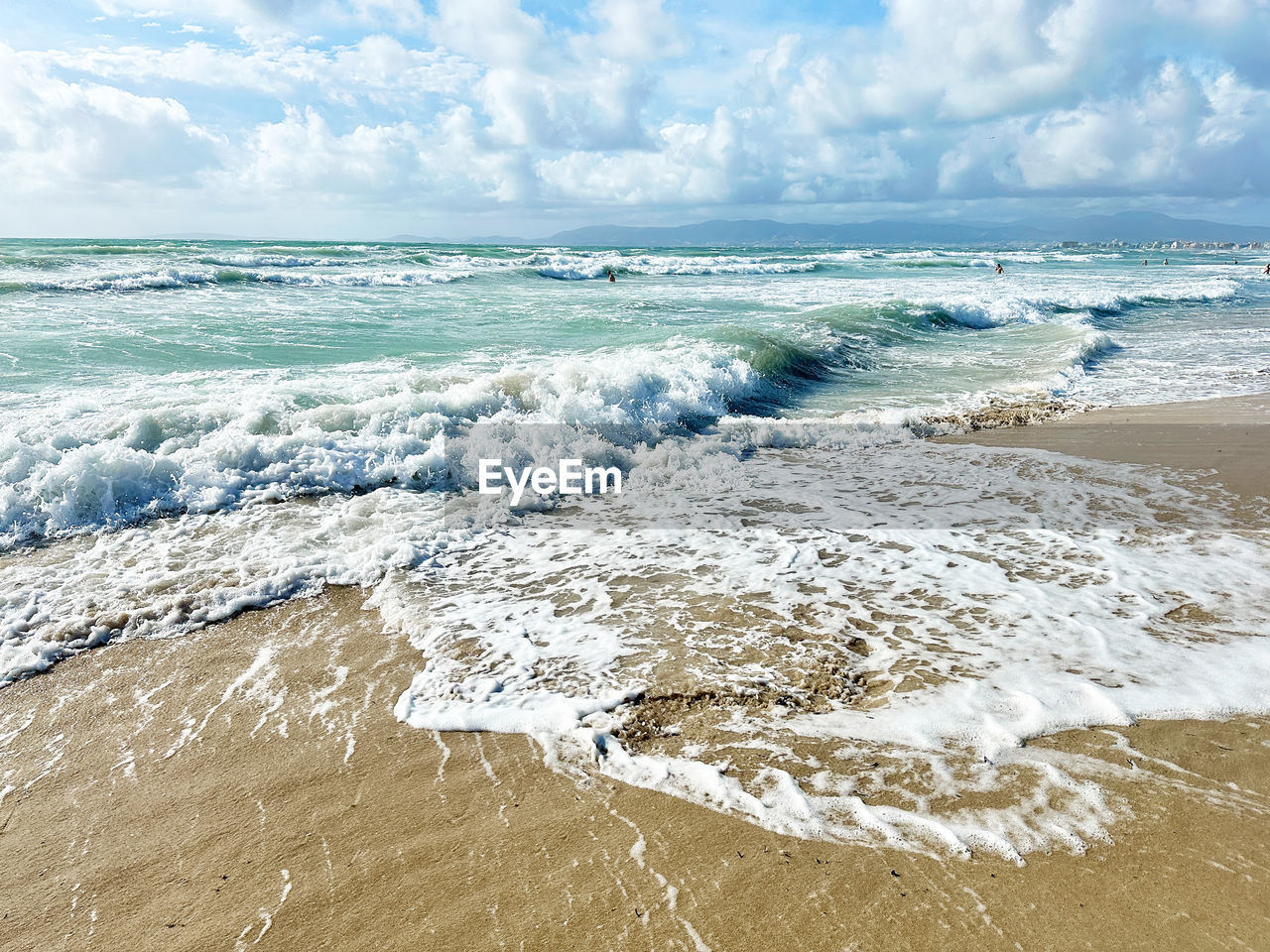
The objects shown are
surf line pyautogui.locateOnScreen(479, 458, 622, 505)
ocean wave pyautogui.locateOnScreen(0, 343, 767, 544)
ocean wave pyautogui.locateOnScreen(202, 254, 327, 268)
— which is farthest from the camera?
ocean wave pyautogui.locateOnScreen(202, 254, 327, 268)

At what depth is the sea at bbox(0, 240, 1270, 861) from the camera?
3211 millimetres

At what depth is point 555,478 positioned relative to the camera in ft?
24.6

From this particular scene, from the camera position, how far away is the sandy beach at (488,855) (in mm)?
2330

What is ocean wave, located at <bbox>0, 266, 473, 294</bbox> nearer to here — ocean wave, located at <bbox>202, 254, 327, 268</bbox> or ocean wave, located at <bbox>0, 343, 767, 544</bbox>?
ocean wave, located at <bbox>202, 254, 327, 268</bbox>

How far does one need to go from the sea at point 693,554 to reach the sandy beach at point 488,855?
6.7 inches

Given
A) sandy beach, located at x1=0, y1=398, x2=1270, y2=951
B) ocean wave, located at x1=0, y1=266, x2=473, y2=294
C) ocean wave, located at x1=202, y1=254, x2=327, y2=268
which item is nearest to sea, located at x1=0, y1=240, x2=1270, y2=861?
sandy beach, located at x1=0, y1=398, x2=1270, y2=951

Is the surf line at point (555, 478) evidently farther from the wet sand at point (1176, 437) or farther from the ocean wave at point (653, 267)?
the ocean wave at point (653, 267)

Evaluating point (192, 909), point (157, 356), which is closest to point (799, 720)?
point (192, 909)

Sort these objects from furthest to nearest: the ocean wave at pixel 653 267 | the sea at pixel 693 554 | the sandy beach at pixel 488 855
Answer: the ocean wave at pixel 653 267, the sea at pixel 693 554, the sandy beach at pixel 488 855

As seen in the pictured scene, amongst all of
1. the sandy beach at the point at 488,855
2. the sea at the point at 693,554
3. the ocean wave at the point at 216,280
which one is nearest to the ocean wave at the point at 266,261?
the ocean wave at the point at 216,280

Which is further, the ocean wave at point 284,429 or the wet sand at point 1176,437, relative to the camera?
the wet sand at point 1176,437

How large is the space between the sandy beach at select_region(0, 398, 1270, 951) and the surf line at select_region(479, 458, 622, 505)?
3.70 m

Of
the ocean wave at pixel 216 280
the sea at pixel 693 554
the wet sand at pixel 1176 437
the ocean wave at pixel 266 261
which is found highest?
the ocean wave at pixel 266 261

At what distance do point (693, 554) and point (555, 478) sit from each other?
2.49 m
